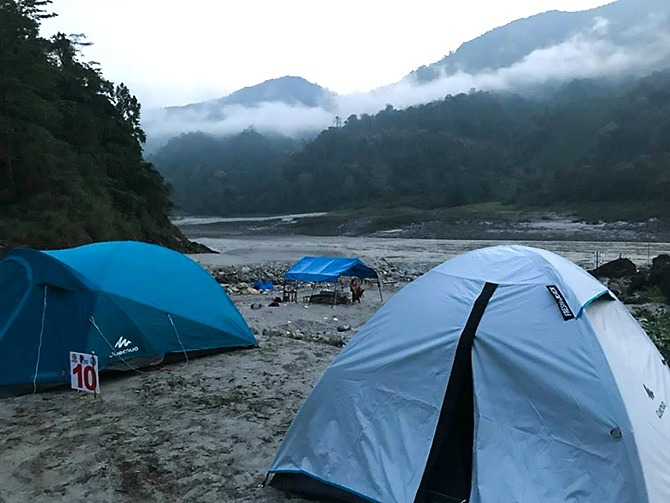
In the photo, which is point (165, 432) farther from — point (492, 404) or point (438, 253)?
point (438, 253)

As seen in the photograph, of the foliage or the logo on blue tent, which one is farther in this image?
the foliage

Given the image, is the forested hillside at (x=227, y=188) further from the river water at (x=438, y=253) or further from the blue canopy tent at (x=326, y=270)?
the blue canopy tent at (x=326, y=270)

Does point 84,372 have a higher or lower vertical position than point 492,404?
lower

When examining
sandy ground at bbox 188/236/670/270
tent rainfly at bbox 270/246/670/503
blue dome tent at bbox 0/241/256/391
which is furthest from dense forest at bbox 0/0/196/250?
tent rainfly at bbox 270/246/670/503

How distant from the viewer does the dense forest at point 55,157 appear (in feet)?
83.5

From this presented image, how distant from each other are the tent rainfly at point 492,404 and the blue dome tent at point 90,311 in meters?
3.53

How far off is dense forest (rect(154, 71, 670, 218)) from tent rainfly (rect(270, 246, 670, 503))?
3284 inches

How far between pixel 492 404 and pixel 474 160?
134 meters

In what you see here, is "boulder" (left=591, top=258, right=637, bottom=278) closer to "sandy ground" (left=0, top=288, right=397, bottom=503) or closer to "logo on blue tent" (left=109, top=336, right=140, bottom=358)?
"sandy ground" (left=0, top=288, right=397, bottom=503)

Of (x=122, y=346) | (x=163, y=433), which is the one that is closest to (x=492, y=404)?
(x=163, y=433)

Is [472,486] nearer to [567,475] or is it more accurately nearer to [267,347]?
[567,475]

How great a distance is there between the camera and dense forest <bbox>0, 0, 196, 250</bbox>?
83.5ft

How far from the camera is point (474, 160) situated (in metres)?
132

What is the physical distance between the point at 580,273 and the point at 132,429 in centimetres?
444
